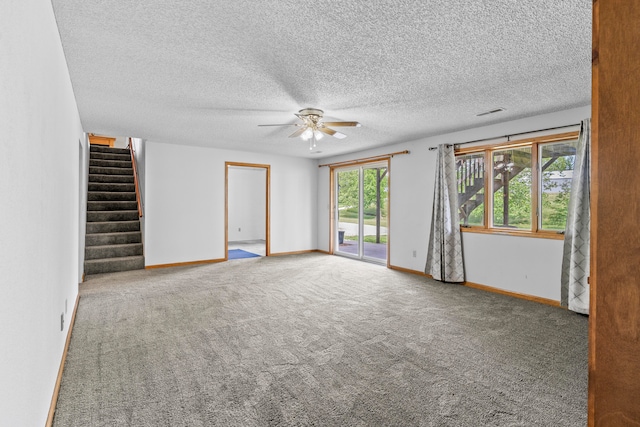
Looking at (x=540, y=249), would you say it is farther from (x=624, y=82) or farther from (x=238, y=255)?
(x=238, y=255)

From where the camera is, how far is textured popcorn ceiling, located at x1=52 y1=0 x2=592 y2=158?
191 cm

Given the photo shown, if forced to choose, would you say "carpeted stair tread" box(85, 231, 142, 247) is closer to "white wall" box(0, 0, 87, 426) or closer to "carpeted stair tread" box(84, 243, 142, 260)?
"carpeted stair tread" box(84, 243, 142, 260)

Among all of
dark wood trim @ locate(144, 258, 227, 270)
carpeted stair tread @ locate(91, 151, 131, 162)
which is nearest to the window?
dark wood trim @ locate(144, 258, 227, 270)

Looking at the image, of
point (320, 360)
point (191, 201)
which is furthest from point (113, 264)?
point (320, 360)

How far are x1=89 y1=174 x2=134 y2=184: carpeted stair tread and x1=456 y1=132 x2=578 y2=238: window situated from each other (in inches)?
260

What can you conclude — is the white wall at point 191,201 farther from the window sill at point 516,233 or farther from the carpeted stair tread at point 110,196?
the window sill at point 516,233

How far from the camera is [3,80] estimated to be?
3.30ft

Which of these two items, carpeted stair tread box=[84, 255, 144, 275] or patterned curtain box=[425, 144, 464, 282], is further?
carpeted stair tread box=[84, 255, 144, 275]

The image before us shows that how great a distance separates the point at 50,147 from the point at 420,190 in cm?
487

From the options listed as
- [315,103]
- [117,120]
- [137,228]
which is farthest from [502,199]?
[137,228]

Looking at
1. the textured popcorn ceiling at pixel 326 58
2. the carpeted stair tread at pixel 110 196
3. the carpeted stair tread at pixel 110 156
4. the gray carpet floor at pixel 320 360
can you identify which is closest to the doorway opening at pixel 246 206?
the carpeted stair tread at pixel 110 156

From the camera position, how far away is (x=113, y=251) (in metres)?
5.74

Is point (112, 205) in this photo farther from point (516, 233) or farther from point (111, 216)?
point (516, 233)

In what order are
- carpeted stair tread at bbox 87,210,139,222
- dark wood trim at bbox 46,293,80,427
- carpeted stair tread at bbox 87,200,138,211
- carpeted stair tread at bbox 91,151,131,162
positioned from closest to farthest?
dark wood trim at bbox 46,293,80,427, carpeted stair tread at bbox 87,210,139,222, carpeted stair tread at bbox 87,200,138,211, carpeted stair tread at bbox 91,151,131,162
